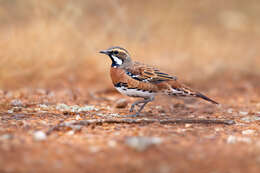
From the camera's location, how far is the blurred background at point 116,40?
880cm

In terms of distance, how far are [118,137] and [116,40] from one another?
6.28 metres

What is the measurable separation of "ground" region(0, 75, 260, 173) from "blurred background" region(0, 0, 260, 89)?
1.53 m

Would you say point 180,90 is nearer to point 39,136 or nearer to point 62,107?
point 62,107

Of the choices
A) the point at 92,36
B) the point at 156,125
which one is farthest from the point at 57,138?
the point at 92,36

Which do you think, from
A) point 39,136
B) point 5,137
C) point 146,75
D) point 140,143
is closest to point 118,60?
point 146,75

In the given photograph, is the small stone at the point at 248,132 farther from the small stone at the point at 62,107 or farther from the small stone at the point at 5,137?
the small stone at the point at 5,137

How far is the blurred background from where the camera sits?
8805 mm

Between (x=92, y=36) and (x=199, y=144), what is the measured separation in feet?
21.9

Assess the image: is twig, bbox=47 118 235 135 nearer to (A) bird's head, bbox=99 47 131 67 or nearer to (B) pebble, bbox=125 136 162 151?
(B) pebble, bbox=125 136 162 151

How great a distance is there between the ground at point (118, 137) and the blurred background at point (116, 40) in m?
1.53

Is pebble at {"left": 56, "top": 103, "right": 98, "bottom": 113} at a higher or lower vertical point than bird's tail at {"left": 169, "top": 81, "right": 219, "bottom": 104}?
lower

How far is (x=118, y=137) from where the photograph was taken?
4.45 metres

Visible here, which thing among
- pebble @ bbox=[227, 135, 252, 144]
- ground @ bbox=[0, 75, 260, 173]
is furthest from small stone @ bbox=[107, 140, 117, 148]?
pebble @ bbox=[227, 135, 252, 144]

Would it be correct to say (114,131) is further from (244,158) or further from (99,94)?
(99,94)
